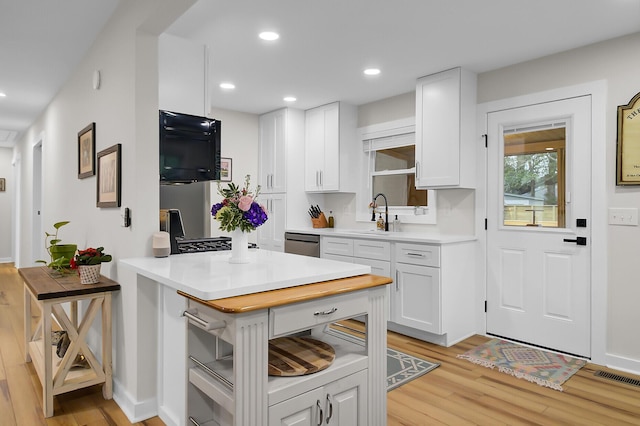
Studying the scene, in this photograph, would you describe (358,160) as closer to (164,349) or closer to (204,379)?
(164,349)

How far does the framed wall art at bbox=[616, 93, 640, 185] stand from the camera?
2.97m

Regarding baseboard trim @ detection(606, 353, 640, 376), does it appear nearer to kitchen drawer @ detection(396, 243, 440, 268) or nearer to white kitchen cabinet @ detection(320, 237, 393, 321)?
kitchen drawer @ detection(396, 243, 440, 268)

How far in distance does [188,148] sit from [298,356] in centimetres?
156

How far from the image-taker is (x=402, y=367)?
3.11m

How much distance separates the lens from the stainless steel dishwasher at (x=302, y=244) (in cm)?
466

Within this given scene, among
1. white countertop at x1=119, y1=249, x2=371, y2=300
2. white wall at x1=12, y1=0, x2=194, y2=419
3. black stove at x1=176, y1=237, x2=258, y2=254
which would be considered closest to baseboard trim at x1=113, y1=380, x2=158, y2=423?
Answer: white wall at x1=12, y1=0, x2=194, y2=419

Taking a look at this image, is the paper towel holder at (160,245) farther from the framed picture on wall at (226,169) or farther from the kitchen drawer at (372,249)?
the framed picture on wall at (226,169)

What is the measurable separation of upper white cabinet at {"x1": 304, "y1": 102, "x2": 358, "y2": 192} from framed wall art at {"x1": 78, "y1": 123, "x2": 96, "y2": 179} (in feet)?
8.59

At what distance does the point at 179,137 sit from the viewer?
262cm

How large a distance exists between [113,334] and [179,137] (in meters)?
1.34

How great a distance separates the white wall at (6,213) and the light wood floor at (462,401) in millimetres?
6589

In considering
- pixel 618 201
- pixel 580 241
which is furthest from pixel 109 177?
pixel 618 201

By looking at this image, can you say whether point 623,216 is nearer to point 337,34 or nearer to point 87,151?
point 337,34

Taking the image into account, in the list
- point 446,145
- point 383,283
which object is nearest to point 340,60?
point 446,145
